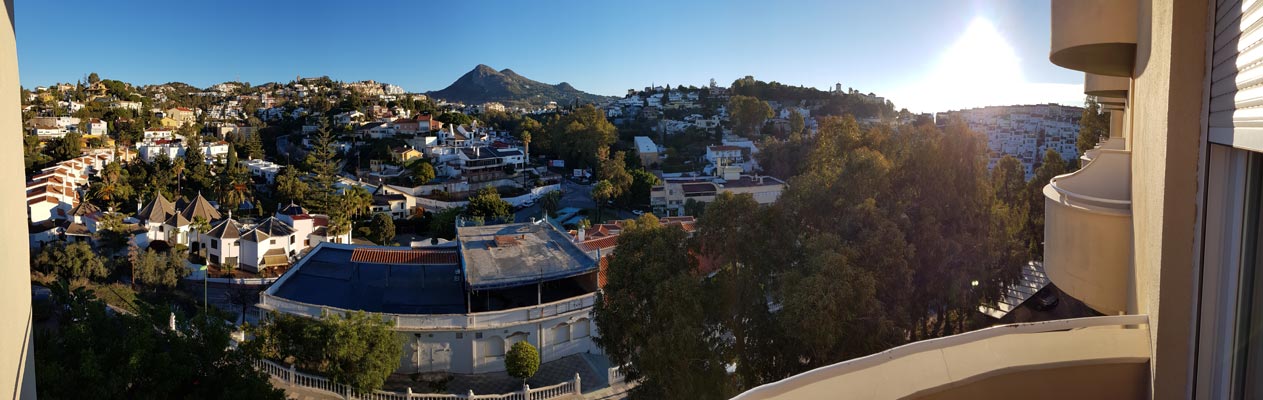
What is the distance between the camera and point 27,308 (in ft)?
5.99

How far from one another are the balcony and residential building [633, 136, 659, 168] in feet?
136

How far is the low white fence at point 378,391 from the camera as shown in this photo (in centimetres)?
1098

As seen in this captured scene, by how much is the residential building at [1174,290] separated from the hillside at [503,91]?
5341 inches

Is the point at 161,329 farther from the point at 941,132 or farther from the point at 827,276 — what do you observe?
the point at 941,132

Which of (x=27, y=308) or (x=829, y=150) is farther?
(x=829, y=150)

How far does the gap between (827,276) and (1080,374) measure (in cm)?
512

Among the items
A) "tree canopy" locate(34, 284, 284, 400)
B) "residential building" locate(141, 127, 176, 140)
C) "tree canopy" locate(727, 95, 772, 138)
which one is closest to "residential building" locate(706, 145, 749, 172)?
"tree canopy" locate(727, 95, 772, 138)

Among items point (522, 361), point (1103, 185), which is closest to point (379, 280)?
point (522, 361)

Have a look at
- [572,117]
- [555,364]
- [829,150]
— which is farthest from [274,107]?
[829,150]

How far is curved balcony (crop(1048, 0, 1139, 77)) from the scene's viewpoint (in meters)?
2.86

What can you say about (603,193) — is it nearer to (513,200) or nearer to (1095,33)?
(513,200)

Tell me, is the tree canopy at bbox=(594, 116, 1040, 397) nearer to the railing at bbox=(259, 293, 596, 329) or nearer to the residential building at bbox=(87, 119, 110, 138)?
the railing at bbox=(259, 293, 596, 329)

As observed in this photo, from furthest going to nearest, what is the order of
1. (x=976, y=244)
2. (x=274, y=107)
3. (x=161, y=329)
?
(x=274, y=107)
(x=976, y=244)
(x=161, y=329)

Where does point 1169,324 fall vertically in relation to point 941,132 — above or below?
below
